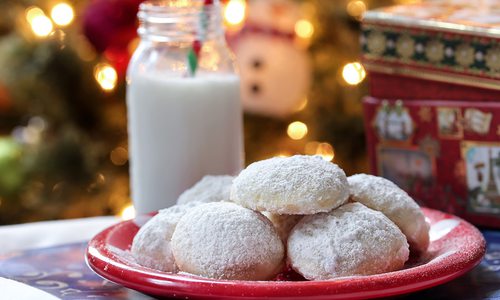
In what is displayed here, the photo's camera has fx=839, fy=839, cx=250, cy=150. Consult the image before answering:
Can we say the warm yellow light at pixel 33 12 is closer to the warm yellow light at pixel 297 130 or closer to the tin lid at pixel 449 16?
the warm yellow light at pixel 297 130

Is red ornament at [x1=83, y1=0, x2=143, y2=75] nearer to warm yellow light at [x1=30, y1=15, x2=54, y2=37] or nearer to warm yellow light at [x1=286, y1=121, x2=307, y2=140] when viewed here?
warm yellow light at [x1=30, y1=15, x2=54, y2=37]

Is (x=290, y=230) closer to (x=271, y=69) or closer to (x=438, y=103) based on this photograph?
(x=438, y=103)

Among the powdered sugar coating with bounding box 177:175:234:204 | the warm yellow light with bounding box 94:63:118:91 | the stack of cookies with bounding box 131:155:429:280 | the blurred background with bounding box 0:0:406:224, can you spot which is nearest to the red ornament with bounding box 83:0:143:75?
the blurred background with bounding box 0:0:406:224

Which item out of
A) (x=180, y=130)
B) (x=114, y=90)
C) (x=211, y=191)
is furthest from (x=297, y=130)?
(x=211, y=191)

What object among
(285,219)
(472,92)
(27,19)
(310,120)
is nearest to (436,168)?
(472,92)

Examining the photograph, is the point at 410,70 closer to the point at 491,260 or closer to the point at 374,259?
the point at 491,260

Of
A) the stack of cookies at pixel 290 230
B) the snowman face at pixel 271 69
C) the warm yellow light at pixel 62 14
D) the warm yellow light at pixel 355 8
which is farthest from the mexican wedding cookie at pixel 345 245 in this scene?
the warm yellow light at pixel 62 14

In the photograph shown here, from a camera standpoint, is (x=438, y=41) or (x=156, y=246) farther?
(x=438, y=41)
